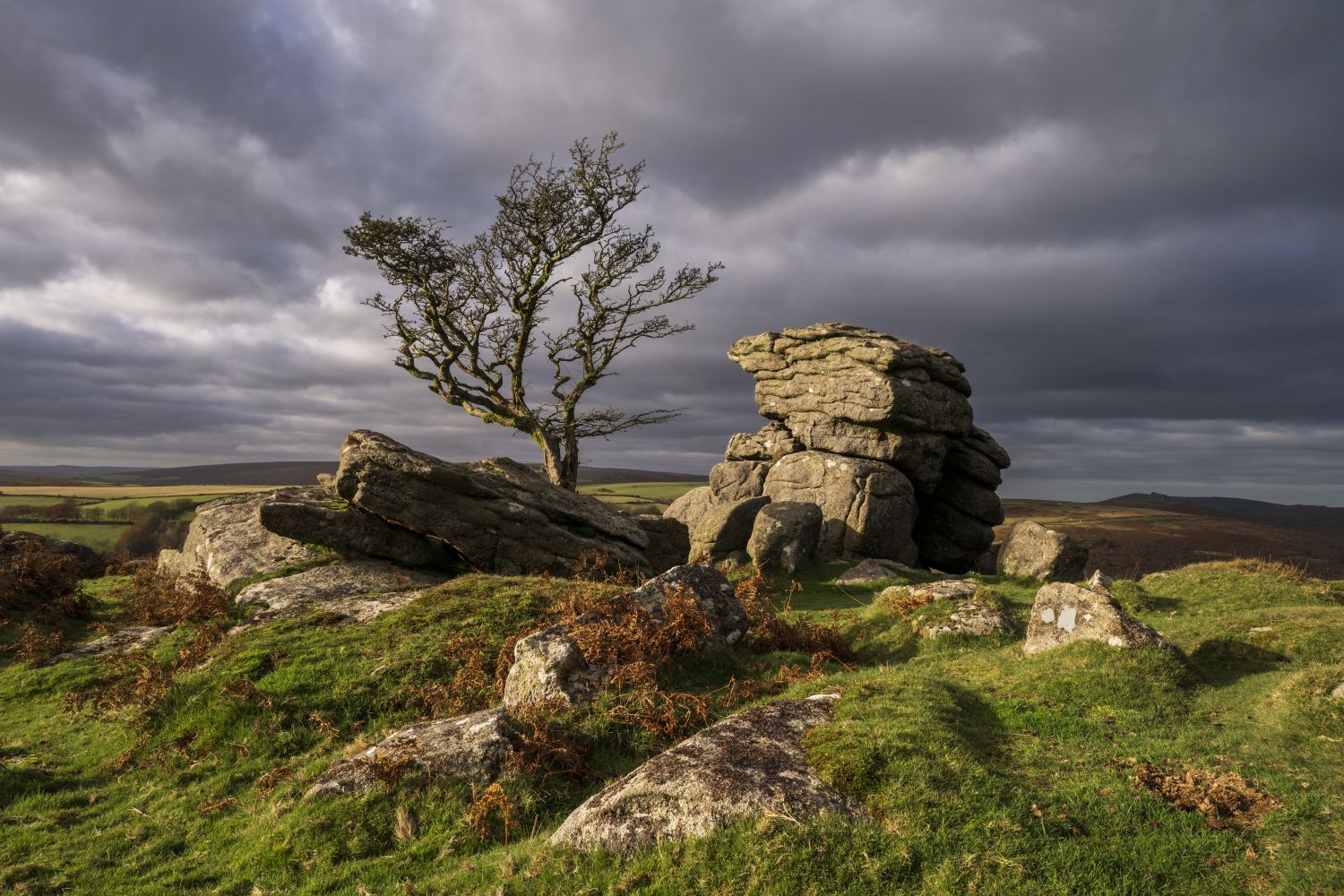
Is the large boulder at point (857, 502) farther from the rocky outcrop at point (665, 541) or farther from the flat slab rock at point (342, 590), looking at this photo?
the flat slab rock at point (342, 590)

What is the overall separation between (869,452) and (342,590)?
29.3 metres

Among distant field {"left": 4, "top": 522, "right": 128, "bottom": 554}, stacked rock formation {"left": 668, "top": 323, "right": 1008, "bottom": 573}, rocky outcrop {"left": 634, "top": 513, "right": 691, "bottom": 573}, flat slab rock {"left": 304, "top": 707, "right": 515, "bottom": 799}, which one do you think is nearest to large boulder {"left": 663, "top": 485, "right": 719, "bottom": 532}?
stacked rock formation {"left": 668, "top": 323, "right": 1008, "bottom": 573}

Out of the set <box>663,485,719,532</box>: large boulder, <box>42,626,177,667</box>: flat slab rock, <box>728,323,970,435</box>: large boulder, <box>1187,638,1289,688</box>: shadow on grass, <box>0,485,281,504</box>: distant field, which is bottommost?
<box>0,485,281,504</box>: distant field

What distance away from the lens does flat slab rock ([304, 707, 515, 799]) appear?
10.8 m

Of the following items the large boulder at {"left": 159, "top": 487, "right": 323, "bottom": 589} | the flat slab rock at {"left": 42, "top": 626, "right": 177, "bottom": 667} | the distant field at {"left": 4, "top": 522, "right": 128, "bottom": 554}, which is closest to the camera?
the flat slab rock at {"left": 42, "top": 626, "right": 177, "bottom": 667}

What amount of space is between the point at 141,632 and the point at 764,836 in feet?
69.2

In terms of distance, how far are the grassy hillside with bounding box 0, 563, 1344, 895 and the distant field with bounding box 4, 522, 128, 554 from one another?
120 feet

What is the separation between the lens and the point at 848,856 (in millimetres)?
7859

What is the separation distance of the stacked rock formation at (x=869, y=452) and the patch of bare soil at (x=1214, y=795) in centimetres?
2542

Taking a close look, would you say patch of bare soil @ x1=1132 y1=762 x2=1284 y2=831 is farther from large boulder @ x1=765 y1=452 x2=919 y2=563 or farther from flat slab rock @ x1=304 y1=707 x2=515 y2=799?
large boulder @ x1=765 y1=452 x2=919 y2=563

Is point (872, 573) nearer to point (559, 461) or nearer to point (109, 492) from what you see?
point (559, 461)

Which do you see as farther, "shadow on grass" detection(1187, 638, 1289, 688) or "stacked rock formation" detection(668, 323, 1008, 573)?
"stacked rock formation" detection(668, 323, 1008, 573)

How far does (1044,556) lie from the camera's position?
30859mm

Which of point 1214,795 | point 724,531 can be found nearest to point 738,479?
point 724,531
